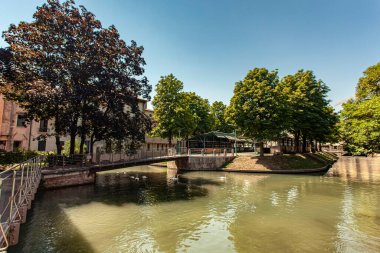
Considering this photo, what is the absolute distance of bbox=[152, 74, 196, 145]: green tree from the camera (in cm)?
4091

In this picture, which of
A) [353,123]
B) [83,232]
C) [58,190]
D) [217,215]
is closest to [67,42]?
[58,190]

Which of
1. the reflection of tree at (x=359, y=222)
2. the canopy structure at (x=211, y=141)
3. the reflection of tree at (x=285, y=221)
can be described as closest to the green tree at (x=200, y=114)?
the canopy structure at (x=211, y=141)

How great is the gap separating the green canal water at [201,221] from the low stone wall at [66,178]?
960mm

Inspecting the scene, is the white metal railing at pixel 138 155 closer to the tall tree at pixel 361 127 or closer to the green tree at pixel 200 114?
the green tree at pixel 200 114

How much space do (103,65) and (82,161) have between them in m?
10.2

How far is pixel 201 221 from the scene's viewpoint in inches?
515

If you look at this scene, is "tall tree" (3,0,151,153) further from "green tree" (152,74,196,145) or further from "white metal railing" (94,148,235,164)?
"green tree" (152,74,196,145)

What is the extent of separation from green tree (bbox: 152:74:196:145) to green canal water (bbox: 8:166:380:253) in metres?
20.4

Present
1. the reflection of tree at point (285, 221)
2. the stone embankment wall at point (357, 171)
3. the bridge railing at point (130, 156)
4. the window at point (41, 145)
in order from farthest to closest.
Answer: the window at point (41, 145), the stone embankment wall at point (357, 171), the bridge railing at point (130, 156), the reflection of tree at point (285, 221)

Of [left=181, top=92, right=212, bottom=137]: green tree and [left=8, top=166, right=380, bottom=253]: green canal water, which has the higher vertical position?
[left=181, top=92, right=212, bottom=137]: green tree

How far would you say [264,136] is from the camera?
3541 cm

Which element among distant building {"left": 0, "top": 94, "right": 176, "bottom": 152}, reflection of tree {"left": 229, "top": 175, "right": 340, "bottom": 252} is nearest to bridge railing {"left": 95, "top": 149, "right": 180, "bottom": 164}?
distant building {"left": 0, "top": 94, "right": 176, "bottom": 152}

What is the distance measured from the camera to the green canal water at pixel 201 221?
9883 mm

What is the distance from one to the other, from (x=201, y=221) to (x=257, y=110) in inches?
1019
